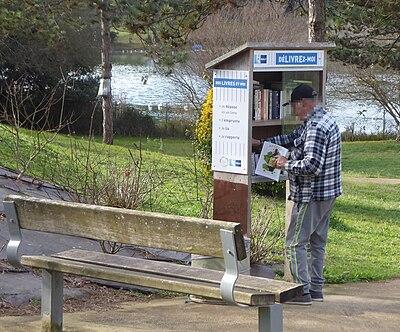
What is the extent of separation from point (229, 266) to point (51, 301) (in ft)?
4.99

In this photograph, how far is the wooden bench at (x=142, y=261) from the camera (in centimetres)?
475

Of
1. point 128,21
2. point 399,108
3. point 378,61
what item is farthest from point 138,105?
point 128,21

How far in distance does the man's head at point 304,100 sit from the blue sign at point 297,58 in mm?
418

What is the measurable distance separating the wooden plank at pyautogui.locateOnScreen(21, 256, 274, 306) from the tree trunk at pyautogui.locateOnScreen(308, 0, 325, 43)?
6.45 metres

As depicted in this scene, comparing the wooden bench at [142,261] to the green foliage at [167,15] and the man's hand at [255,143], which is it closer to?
the man's hand at [255,143]

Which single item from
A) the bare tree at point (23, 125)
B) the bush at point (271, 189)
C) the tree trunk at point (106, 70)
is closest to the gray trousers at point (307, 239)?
the bare tree at point (23, 125)

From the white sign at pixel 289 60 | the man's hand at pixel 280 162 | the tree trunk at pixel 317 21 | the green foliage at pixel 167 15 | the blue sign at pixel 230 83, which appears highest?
the green foliage at pixel 167 15

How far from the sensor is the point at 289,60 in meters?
7.32

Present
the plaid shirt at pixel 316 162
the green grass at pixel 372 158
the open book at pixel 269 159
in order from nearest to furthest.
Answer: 1. the plaid shirt at pixel 316 162
2. the open book at pixel 269 159
3. the green grass at pixel 372 158

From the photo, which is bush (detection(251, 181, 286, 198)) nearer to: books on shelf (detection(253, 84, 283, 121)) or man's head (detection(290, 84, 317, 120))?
books on shelf (detection(253, 84, 283, 121))

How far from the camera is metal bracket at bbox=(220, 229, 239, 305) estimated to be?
467 centimetres

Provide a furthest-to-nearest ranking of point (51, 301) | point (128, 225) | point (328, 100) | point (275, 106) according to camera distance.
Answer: point (328, 100) < point (275, 106) < point (51, 301) < point (128, 225)

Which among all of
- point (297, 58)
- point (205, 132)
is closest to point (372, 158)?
point (205, 132)

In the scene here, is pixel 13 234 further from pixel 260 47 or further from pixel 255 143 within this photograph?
pixel 260 47
